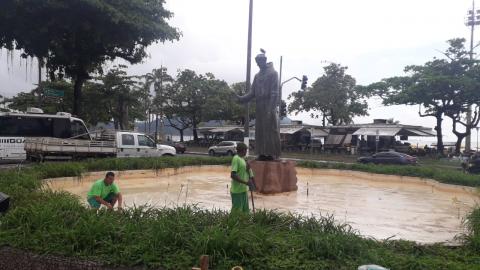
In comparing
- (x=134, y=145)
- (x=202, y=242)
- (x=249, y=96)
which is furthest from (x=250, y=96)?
(x=134, y=145)

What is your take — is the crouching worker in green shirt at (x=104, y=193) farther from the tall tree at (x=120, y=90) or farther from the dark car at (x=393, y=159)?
the tall tree at (x=120, y=90)

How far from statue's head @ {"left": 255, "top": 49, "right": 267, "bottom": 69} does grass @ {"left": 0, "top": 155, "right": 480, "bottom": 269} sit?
279 inches

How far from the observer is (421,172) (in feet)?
57.5

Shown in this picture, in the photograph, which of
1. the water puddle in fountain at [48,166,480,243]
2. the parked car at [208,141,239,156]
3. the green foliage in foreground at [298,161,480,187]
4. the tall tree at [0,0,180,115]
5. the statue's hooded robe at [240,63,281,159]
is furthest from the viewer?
the parked car at [208,141,239,156]

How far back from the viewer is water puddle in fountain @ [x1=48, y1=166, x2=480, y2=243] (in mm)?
9156

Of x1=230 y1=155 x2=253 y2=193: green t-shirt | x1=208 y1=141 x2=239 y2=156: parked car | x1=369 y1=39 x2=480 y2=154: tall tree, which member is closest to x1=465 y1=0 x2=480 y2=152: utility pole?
x1=369 y1=39 x2=480 y2=154: tall tree

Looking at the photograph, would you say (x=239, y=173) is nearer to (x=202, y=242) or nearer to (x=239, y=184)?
(x=239, y=184)

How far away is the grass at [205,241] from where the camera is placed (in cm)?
485

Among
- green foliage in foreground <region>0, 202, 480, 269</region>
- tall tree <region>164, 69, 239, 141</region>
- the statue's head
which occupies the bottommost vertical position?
green foliage in foreground <region>0, 202, 480, 269</region>

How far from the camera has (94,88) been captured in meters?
42.3

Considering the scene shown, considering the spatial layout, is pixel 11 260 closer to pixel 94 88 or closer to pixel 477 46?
pixel 94 88

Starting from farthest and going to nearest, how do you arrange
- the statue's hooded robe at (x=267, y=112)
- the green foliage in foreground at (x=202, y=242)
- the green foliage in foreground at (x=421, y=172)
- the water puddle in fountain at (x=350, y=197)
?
the green foliage in foreground at (x=421, y=172)
the statue's hooded robe at (x=267, y=112)
the water puddle in fountain at (x=350, y=197)
the green foliage in foreground at (x=202, y=242)

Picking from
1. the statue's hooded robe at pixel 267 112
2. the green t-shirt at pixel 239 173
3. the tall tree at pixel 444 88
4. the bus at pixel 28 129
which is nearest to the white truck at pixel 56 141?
the bus at pixel 28 129

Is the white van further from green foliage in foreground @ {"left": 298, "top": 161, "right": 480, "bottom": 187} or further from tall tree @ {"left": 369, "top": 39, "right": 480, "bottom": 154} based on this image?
tall tree @ {"left": 369, "top": 39, "right": 480, "bottom": 154}
